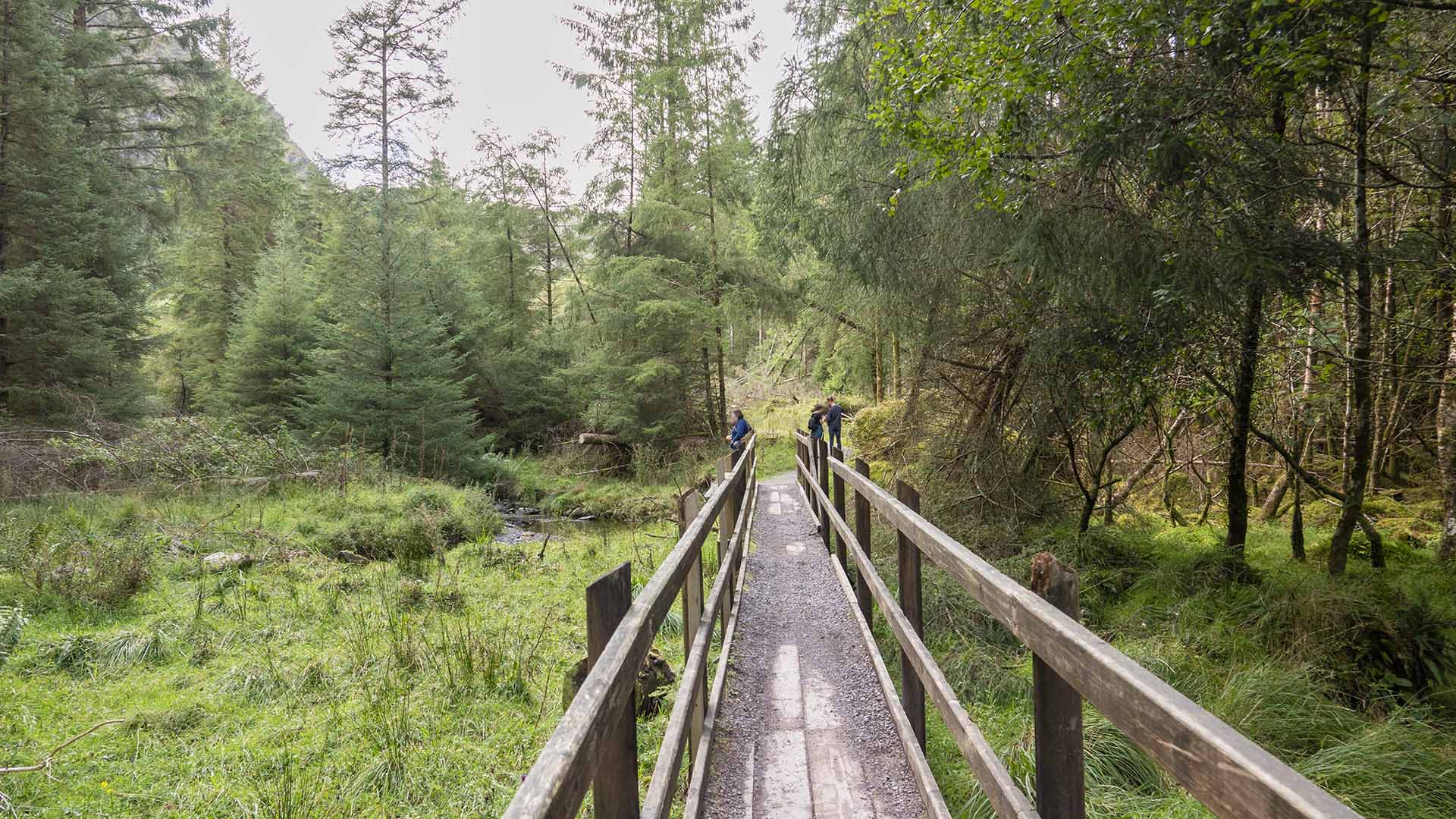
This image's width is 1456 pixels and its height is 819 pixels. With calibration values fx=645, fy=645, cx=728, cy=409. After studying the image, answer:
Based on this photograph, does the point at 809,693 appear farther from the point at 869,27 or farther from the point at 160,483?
the point at 160,483

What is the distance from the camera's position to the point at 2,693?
465cm

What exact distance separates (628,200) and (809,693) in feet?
61.7

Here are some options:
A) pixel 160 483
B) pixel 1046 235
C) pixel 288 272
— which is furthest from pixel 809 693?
pixel 288 272

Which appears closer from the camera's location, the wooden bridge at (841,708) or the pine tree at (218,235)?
the wooden bridge at (841,708)

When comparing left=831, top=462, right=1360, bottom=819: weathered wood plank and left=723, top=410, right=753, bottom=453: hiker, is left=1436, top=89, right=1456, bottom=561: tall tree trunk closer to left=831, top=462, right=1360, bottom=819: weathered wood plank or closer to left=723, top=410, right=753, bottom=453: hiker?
left=831, top=462, right=1360, bottom=819: weathered wood plank

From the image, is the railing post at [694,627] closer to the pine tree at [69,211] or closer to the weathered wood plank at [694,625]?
the weathered wood plank at [694,625]

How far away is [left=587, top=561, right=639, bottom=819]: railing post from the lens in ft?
4.97

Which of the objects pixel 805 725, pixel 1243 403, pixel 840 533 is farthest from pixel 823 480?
pixel 805 725

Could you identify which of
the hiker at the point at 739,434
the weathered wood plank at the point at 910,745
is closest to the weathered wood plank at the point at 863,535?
the weathered wood plank at the point at 910,745

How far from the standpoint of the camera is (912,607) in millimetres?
3164

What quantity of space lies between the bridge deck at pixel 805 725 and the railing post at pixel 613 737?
121 cm

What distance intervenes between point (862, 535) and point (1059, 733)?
2.98 meters

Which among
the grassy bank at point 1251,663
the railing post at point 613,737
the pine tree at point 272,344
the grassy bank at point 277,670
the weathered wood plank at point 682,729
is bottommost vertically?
the grassy bank at point 277,670

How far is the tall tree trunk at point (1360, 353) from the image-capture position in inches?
180
